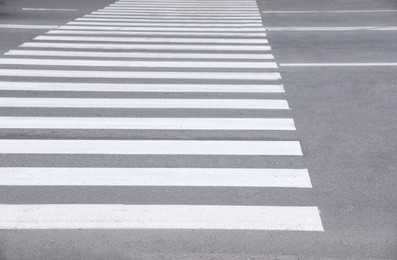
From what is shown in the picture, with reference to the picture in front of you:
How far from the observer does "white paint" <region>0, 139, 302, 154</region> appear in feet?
24.1

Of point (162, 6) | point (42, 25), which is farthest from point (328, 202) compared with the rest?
point (162, 6)

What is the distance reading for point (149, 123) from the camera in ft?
27.7

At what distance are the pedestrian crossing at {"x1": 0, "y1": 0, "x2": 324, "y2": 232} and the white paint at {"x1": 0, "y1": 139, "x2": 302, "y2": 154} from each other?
13 mm

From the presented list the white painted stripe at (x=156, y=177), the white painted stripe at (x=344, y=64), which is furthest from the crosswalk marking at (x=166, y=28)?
the white painted stripe at (x=156, y=177)

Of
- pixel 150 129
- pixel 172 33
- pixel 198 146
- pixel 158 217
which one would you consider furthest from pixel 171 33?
pixel 158 217

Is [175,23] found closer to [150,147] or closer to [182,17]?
[182,17]

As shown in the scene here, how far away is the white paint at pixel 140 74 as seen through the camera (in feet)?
36.6

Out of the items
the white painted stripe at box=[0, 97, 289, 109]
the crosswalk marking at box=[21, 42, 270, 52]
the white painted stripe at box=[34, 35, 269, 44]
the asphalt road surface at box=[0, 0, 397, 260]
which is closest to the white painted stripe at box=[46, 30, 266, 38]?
the asphalt road surface at box=[0, 0, 397, 260]

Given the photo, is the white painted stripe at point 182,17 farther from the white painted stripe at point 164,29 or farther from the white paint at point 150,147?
the white paint at point 150,147

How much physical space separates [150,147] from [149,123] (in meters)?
0.99

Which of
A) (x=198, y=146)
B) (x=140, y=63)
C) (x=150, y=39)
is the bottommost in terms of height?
(x=150, y=39)

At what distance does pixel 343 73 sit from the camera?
37.4ft

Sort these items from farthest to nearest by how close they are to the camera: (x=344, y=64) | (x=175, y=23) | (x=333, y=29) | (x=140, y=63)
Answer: (x=175, y=23)
(x=333, y=29)
(x=140, y=63)
(x=344, y=64)

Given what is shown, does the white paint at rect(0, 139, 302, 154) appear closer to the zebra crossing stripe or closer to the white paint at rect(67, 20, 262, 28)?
the zebra crossing stripe
